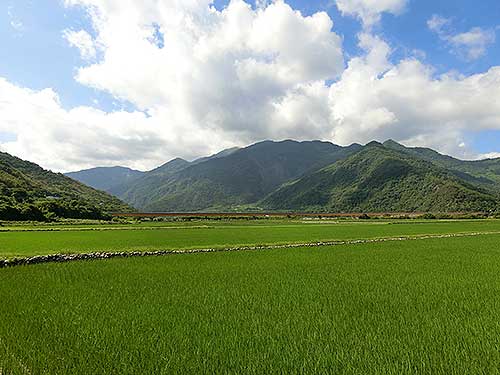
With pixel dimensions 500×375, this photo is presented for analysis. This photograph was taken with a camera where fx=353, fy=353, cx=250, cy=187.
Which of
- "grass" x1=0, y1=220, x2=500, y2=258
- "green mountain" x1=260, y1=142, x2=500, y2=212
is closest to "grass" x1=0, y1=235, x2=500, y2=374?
"grass" x1=0, y1=220, x2=500, y2=258

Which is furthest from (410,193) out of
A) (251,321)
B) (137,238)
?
(251,321)

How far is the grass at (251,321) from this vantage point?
5520 mm

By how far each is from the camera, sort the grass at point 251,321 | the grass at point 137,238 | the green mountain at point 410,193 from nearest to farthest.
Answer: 1. the grass at point 251,321
2. the grass at point 137,238
3. the green mountain at point 410,193

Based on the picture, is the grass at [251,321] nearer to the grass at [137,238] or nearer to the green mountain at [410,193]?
the grass at [137,238]

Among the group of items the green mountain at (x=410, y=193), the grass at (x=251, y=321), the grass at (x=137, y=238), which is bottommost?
the grass at (x=251, y=321)

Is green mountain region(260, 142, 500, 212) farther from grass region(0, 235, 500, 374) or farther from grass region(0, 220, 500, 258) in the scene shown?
grass region(0, 235, 500, 374)

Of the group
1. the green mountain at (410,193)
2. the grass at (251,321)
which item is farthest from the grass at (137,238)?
the green mountain at (410,193)

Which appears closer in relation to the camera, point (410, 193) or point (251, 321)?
point (251, 321)

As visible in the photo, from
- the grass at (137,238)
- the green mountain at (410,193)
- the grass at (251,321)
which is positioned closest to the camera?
the grass at (251,321)

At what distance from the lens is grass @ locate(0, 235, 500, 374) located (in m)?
5.52

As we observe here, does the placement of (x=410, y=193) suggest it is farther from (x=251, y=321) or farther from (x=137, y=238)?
(x=251, y=321)

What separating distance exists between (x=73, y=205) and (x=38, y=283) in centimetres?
6605

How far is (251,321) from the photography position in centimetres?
768

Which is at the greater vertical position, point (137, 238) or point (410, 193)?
point (410, 193)
